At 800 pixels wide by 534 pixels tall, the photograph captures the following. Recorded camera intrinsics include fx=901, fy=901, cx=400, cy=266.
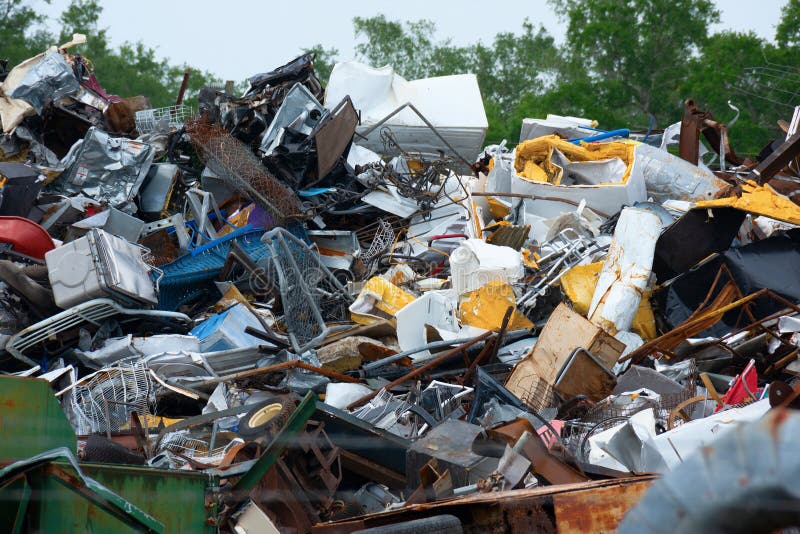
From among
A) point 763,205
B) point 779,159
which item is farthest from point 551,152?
point 763,205

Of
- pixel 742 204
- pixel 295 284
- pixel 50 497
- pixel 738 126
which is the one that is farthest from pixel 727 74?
pixel 50 497

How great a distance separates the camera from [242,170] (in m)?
8.95

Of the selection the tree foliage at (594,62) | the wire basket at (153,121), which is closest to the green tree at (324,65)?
the tree foliage at (594,62)

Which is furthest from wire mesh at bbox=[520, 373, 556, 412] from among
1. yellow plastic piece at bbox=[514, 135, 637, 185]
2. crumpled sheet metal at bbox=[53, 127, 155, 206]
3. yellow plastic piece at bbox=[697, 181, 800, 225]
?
crumpled sheet metal at bbox=[53, 127, 155, 206]

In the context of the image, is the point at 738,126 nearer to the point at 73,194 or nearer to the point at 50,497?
the point at 73,194

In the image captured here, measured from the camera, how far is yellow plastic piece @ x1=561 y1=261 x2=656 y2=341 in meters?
7.38

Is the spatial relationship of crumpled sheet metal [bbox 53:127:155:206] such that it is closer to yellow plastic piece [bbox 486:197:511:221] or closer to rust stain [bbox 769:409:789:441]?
yellow plastic piece [bbox 486:197:511:221]

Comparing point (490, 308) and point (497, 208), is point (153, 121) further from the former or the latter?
point (490, 308)

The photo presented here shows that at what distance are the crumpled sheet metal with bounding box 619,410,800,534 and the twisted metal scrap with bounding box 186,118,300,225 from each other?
24.8ft

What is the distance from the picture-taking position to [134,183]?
31.3ft

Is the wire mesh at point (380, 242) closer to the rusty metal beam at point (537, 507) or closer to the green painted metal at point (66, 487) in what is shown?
the green painted metal at point (66, 487)

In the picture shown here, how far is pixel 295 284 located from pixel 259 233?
1.05m

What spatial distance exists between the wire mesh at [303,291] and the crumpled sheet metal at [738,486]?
18.4 ft

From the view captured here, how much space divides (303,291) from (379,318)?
2.17 feet
